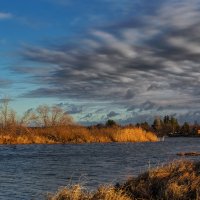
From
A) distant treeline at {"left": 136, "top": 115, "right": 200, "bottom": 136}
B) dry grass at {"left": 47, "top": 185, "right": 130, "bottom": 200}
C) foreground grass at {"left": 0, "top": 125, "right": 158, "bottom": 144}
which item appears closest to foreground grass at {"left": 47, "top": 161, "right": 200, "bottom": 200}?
dry grass at {"left": 47, "top": 185, "right": 130, "bottom": 200}

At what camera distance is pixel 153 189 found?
1798 centimetres

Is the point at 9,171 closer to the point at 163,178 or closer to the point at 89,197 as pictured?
the point at 163,178

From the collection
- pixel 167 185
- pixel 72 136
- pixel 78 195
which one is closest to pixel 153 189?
pixel 167 185

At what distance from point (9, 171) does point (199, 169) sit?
1608 cm

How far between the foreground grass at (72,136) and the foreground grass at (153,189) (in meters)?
56.8

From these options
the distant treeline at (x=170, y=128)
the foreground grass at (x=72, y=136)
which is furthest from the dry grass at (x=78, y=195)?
the distant treeline at (x=170, y=128)

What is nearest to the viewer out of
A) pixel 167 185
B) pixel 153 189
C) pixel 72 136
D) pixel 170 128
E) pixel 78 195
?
pixel 78 195

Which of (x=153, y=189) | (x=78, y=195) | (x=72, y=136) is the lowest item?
(x=153, y=189)

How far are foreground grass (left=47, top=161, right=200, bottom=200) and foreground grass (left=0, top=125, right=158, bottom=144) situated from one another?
5675 centimetres

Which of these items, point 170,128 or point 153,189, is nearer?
point 153,189

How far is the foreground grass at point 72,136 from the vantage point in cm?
7694

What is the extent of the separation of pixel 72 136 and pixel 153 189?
60393mm

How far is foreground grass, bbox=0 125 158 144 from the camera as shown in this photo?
7694 centimetres

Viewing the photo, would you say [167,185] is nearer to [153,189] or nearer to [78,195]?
[153,189]
